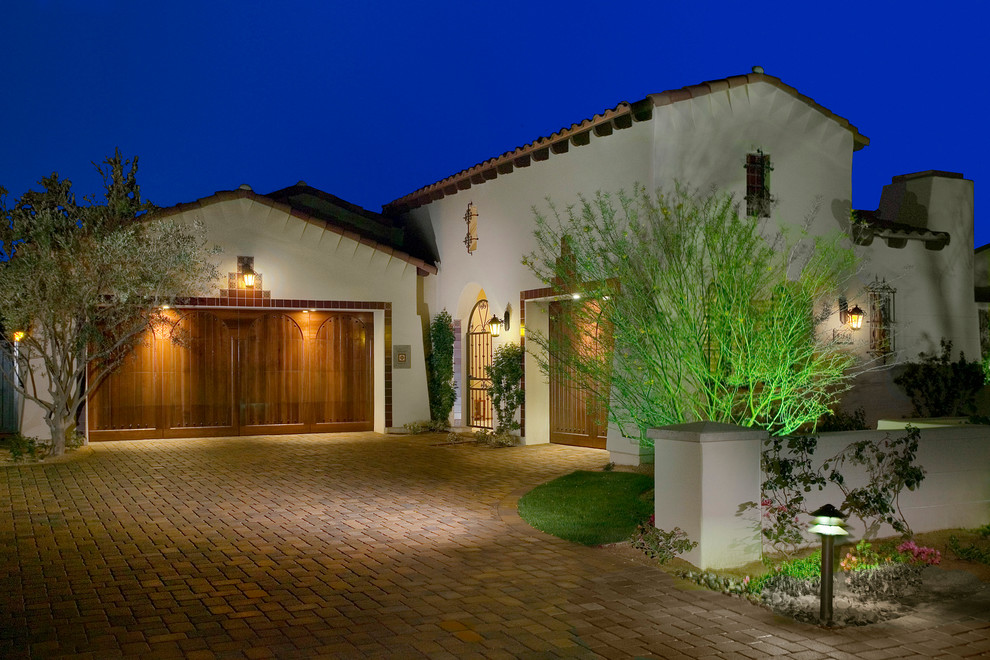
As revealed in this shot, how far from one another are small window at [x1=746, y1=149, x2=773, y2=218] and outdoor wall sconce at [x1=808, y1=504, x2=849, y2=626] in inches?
312

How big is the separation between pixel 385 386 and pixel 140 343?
4.48 meters

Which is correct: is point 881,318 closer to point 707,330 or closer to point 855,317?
point 855,317

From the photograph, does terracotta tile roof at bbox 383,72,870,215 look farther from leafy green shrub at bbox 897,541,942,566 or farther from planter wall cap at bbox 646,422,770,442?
leafy green shrub at bbox 897,541,942,566

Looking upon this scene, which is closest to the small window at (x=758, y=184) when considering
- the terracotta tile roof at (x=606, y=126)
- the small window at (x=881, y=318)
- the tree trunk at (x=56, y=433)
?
the terracotta tile roof at (x=606, y=126)

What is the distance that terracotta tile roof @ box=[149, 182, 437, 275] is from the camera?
15312mm

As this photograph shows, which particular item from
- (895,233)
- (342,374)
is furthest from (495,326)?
(895,233)

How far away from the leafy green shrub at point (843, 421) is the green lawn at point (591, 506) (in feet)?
11.0

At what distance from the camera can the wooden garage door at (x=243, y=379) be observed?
15.5 m

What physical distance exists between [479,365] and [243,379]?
14.5 feet

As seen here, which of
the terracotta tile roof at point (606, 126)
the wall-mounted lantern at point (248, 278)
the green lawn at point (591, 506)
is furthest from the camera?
the wall-mounted lantern at point (248, 278)

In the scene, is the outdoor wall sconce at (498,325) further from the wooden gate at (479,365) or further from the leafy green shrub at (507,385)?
the wooden gate at (479,365)

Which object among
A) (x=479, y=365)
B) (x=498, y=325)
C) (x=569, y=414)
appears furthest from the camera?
(x=479, y=365)

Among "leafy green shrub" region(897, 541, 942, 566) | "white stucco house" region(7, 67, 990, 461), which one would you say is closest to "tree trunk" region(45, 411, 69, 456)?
"white stucco house" region(7, 67, 990, 461)

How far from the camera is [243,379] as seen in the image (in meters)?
16.3
